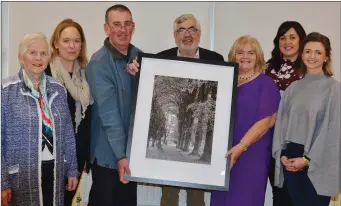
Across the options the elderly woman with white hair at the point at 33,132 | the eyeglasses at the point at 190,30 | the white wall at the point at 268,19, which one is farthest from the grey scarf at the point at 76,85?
the white wall at the point at 268,19

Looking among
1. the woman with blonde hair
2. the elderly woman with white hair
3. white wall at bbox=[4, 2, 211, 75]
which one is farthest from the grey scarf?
A: white wall at bbox=[4, 2, 211, 75]

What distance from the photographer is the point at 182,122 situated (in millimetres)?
2301

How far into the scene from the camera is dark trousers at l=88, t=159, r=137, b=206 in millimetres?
2416

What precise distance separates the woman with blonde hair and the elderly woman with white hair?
0.17 meters

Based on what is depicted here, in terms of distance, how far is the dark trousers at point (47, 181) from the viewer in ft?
7.09

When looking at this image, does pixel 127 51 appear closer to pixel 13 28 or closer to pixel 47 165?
pixel 47 165

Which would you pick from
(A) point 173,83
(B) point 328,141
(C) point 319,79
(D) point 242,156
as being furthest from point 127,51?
(B) point 328,141

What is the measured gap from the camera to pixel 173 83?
2.33m

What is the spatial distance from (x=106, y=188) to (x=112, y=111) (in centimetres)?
51

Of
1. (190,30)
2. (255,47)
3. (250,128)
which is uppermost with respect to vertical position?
(190,30)

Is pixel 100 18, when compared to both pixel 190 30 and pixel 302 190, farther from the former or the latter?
pixel 302 190

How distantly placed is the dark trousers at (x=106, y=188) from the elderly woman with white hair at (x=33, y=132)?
0.80 feet

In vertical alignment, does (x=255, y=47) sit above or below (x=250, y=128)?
above

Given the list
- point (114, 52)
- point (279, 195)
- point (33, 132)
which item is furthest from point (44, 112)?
point (279, 195)
